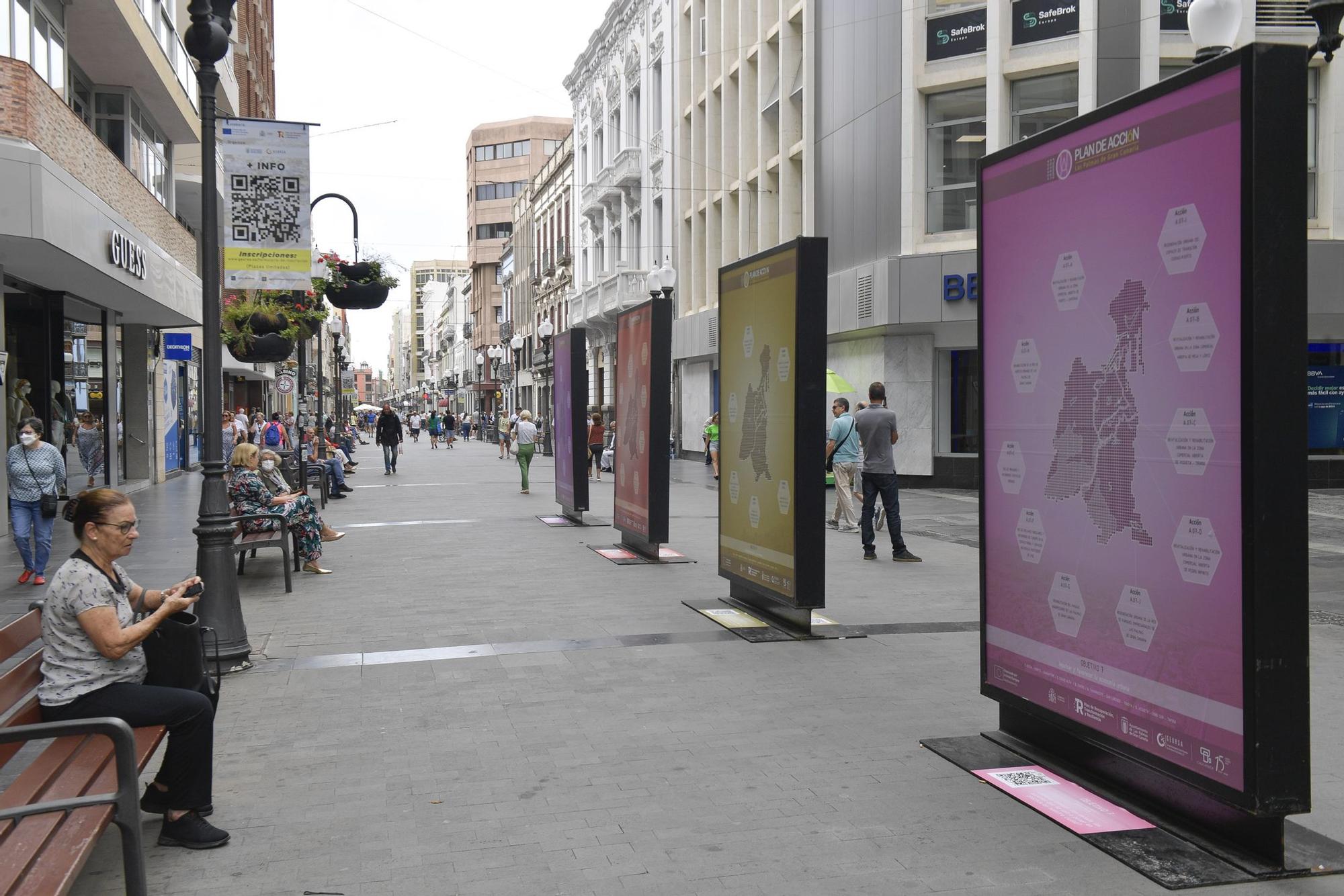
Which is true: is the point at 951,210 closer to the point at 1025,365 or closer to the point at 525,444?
the point at 525,444

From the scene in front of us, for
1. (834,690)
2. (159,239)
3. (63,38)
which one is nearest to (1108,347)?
(834,690)

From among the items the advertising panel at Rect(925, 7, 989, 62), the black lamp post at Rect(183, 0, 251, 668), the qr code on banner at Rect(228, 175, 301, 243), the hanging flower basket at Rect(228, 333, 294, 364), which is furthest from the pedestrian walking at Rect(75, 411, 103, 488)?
the advertising panel at Rect(925, 7, 989, 62)

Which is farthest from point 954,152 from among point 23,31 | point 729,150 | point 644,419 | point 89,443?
point 89,443

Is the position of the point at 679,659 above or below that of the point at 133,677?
below

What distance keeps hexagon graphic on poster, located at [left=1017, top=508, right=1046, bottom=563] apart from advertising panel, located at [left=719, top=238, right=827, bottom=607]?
2998 millimetres

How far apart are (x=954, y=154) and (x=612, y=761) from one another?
2150cm

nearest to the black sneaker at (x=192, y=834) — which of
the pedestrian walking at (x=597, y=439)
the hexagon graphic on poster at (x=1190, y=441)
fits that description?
the hexagon graphic on poster at (x=1190, y=441)

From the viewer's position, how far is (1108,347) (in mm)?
4840

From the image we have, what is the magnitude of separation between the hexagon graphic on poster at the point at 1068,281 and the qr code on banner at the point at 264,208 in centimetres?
800

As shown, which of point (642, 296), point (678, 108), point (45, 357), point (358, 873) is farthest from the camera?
point (642, 296)

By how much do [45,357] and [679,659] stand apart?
17548 millimetres

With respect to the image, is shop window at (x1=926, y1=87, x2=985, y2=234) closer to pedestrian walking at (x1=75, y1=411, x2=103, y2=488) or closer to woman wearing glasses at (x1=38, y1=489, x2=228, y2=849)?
pedestrian walking at (x1=75, y1=411, x2=103, y2=488)

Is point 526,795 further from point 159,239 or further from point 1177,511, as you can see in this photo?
point 159,239

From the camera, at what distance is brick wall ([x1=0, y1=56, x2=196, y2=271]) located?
13.5 meters
